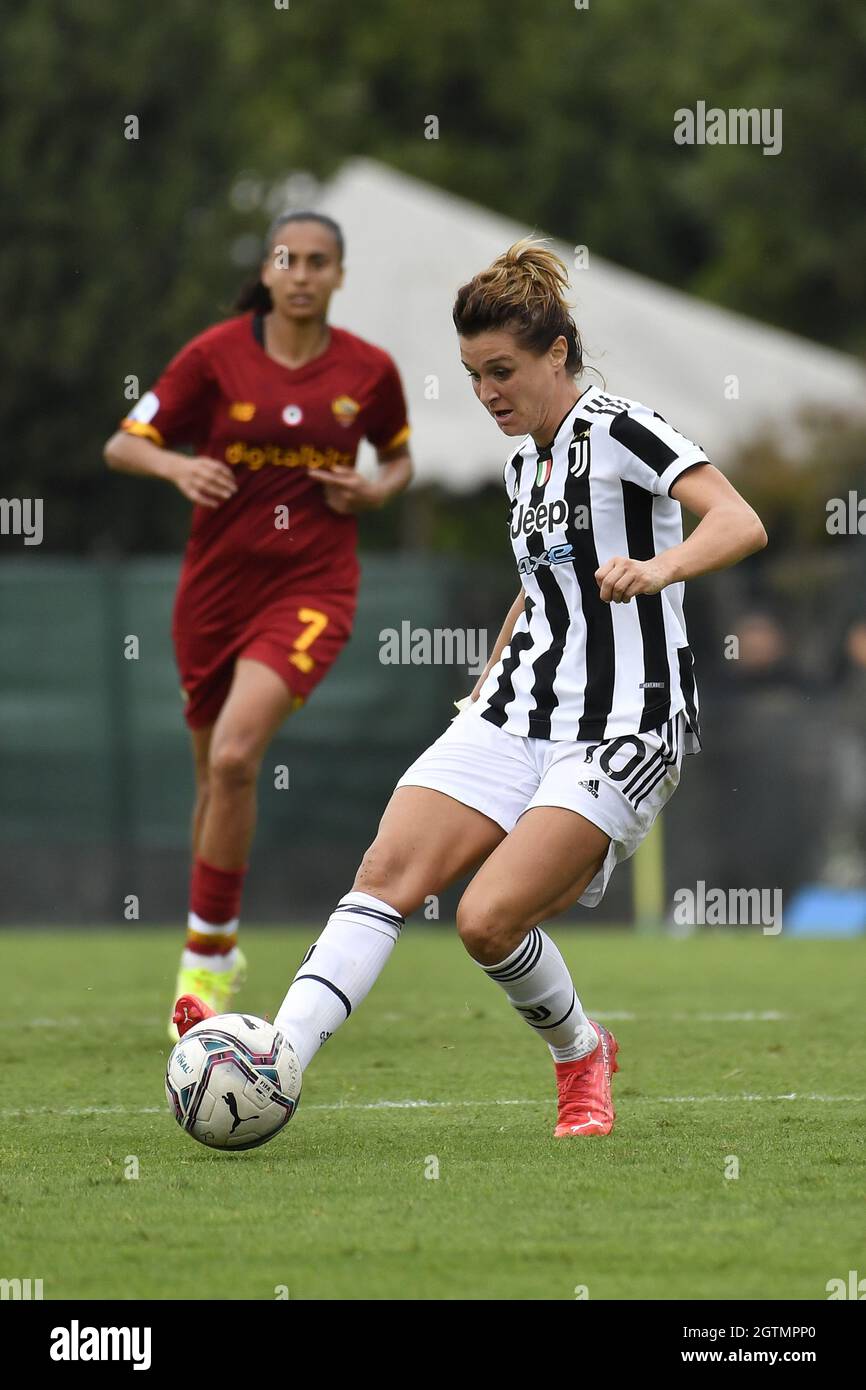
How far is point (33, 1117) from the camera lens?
563 cm

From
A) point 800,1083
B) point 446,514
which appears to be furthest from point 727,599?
point 446,514

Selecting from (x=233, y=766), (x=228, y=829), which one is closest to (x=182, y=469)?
(x=233, y=766)

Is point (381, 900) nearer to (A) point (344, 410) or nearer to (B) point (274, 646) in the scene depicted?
(B) point (274, 646)

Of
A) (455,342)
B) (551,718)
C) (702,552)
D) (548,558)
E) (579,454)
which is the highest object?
(455,342)

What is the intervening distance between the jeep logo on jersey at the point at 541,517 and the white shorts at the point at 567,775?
484mm

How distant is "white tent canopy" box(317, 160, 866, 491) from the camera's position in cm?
1759

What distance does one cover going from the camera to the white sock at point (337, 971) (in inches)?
187

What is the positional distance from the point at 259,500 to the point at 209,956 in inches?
62.7

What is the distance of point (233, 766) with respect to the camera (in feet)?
23.7

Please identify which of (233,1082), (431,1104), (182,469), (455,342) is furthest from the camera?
(455,342)

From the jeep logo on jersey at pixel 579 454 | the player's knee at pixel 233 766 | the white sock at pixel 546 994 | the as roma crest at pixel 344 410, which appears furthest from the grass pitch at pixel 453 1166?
the as roma crest at pixel 344 410

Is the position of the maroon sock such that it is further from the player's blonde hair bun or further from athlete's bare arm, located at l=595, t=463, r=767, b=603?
athlete's bare arm, located at l=595, t=463, r=767, b=603

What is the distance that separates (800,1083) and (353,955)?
1.84m
